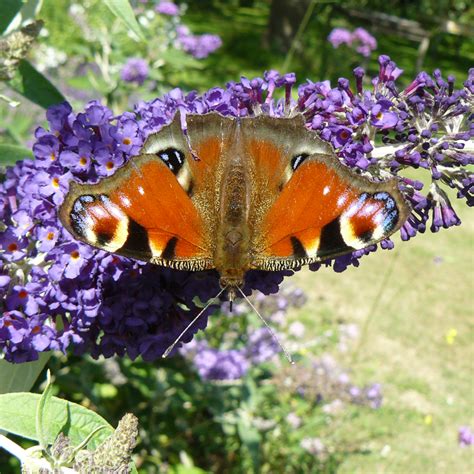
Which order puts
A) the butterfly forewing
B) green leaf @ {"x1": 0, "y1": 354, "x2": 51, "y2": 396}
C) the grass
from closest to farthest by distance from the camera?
1. the butterfly forewing
2. green leaf @ {"x1": 0, "y1": 354, "x2": 51, "y2": 396}
3. the grass

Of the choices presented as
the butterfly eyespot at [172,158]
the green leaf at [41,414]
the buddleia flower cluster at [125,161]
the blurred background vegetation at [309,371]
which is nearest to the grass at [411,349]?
the blurred background vegetation at [309,371]

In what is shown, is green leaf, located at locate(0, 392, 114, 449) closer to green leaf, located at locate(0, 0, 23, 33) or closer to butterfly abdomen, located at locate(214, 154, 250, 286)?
butterfly abdomen, located at locate(214, 154, 250, 286)

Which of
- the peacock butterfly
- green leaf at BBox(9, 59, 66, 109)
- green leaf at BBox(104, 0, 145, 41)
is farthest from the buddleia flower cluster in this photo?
green leaf at BBox(9, 59, 66, 109)

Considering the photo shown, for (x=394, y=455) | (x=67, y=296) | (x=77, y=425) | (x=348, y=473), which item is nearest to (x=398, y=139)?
(x=67, y=296)

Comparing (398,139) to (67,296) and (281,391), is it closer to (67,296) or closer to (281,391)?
(67,296)

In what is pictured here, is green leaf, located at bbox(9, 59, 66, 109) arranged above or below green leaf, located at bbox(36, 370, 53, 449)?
above
